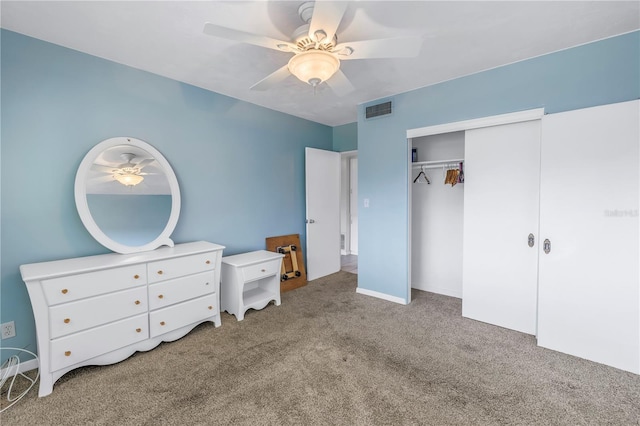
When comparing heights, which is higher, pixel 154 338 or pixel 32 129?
pixel 32 129

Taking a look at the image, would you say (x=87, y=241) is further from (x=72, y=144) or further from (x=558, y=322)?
(x=558, y=322)

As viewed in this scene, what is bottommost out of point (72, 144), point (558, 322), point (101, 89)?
point (558, 322)

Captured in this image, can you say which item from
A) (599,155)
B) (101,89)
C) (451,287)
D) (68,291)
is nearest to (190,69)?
(101,89)

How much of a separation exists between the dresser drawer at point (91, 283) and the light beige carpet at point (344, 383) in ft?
2.02

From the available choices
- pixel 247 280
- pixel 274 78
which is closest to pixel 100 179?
pixel 247 280

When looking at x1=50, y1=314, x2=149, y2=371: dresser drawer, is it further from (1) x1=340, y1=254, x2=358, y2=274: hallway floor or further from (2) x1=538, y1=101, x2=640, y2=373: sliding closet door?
(2) x1=538, y1=101, x2=640, y2=373: sliding closet door

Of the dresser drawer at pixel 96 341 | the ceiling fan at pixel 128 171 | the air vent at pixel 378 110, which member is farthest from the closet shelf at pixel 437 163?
the dresser drawer at pixel 96 341

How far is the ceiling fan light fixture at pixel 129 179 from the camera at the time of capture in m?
2.66

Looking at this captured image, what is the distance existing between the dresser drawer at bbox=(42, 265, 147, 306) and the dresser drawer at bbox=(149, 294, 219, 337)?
35cm

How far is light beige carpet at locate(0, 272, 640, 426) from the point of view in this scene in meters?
1.72

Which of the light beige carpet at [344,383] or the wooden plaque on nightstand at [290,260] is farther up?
the wooden plaque on nightstand at [290,260]

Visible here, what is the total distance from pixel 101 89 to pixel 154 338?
7.40 feet

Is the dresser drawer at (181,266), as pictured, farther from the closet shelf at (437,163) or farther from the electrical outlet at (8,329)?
the closet shelf at (437,163)

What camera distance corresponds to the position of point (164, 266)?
2.50m
